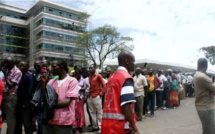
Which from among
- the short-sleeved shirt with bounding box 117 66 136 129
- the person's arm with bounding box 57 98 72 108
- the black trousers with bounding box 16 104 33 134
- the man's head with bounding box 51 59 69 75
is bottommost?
the black trousers with bounding box 16 104 33 134

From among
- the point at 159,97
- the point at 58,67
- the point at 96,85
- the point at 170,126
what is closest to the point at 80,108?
the point at 96,85

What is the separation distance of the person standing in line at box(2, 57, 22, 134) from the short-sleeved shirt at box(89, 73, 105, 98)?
2.30 meters

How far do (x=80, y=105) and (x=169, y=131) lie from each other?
2677 mm

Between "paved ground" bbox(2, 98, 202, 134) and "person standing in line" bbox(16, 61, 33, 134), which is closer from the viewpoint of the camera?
"person standing in line" bbox(16, 61, 33, 134)

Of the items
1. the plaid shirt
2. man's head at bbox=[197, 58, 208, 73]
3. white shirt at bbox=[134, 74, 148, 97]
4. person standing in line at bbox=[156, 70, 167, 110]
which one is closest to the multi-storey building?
person standing in line at bbox=[156, 70, 167, 110]

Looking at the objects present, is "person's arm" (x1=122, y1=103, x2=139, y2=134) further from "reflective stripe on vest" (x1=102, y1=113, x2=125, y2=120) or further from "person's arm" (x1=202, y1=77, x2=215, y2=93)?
"person's arm" (x1=202, y1=77, x2=215, y2=93)

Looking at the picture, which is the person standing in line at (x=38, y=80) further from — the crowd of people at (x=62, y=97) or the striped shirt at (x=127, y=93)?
the striped shirt at (x=127, y=93)

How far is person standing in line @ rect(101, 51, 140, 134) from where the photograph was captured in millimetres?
2557

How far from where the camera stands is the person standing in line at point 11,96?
485 centimetres

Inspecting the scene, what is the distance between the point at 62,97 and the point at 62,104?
12 cm

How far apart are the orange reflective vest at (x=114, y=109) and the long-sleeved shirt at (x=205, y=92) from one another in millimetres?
1834

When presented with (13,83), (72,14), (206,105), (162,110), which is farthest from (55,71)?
(72,14)

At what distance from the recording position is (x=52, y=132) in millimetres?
A: 3449

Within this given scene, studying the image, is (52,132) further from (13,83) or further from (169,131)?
(169,131)
